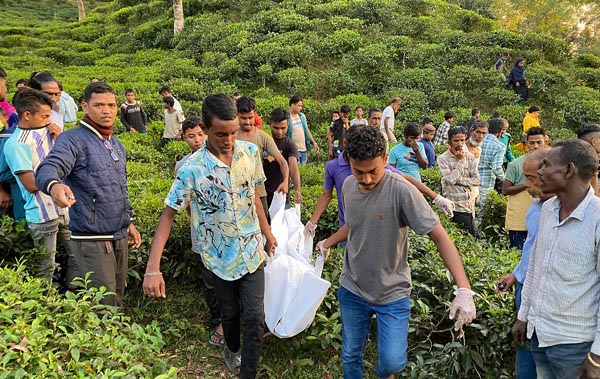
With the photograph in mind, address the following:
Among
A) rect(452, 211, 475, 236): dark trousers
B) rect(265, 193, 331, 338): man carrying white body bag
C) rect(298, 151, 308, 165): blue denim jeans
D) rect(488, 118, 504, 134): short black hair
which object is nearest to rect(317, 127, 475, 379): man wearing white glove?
rect(265, 193, 331, 338): man carrying white body bag

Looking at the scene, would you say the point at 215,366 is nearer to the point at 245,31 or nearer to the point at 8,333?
the point at 8,333

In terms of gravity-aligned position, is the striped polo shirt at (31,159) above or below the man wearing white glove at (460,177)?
above

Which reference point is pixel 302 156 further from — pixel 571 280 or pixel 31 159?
pixel 571 280

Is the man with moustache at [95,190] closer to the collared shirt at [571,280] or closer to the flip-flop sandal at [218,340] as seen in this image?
the flip-flop sandal at [218,340]

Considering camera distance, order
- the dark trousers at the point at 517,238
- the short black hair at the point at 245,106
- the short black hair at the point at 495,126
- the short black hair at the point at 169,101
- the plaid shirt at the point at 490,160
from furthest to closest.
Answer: the short black hair at the point at 169,101, the short black hair at the point at 495,126, the plaid shirt at the point at 490,160, the dark trousers at the point at 517,238, the short black hair at the point at 245,106

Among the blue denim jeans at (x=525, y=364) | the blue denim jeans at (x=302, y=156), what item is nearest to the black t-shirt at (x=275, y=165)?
the blue denim jeans at (x=525, y=364)

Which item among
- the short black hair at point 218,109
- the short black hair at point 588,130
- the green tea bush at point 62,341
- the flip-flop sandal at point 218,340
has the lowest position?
the flip-flop sandal at point 218,340

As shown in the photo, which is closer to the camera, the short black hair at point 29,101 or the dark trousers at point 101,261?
the dark trousers at point 101,261

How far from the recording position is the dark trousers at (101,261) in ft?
10.2

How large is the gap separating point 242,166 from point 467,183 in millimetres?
3293

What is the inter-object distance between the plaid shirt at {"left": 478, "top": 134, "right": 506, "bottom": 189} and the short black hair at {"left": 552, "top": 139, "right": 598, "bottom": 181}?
12.8ft

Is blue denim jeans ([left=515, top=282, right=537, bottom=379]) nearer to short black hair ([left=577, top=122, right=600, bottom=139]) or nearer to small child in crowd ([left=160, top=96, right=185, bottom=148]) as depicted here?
short black hair ([left=577, top=122, right=600, bottom=139])

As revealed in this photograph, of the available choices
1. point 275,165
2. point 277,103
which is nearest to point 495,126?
point 275,165

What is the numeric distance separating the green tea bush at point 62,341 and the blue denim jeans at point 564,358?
1.87 meters
